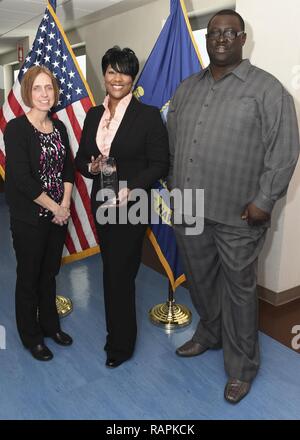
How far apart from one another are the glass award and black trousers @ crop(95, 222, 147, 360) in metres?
0.14

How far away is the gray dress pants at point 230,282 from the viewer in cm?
188

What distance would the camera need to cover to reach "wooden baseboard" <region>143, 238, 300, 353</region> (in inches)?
99.3

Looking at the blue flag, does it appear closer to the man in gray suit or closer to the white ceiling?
the man in gray suit

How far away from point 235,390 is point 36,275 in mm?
1149

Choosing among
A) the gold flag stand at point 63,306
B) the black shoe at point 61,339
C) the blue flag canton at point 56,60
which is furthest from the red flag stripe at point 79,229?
the black shoe at point 61,339

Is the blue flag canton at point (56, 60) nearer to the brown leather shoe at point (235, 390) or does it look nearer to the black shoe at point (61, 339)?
the black shoe at point (61, 339)

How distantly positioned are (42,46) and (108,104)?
952 millimetres

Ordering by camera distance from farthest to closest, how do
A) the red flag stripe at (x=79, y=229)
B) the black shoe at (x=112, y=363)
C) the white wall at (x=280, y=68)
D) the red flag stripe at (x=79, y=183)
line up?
the red flag stripe at (x=79, y=229) → the red flag stripe at (x=79, y=183) → the white wall at (x=280, y=68) → the black shoe at (x=112, y=363)

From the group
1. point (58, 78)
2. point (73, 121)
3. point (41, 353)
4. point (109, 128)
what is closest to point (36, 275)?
point (41, 353)

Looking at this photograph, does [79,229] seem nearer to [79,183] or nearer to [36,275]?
[79,183]

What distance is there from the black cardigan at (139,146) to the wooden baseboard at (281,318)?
1.30m

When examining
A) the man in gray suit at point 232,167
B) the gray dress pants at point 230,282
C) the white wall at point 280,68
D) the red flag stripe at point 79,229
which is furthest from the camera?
the red flag stripe at point 79,229

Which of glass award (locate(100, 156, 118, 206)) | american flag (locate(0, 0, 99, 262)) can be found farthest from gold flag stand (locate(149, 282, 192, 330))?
american flag (locate(0, 0, 99, 262))
